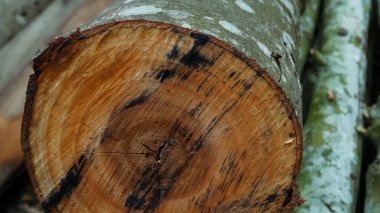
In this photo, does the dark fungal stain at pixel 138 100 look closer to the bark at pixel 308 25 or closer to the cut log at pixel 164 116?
the cut log at pixel 164 116

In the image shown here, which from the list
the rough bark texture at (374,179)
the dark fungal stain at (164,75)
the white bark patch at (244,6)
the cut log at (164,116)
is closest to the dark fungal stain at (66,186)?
the cut log at (164,116)

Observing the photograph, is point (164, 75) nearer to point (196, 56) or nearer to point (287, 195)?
point (196, 56)

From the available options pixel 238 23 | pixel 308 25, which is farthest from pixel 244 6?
pixel 308 25

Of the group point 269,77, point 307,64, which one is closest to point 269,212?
point 269,77

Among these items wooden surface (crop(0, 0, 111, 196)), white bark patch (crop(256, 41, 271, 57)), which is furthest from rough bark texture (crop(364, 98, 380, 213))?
wooden surface (crop(0, 0, 111, 196))

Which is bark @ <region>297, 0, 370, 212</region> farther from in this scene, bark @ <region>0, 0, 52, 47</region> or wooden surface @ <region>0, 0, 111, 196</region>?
bark @ <region>0, 0, 52, 47</region>

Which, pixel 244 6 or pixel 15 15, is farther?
pixel 15 15
